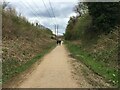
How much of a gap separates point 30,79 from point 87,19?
2679cm

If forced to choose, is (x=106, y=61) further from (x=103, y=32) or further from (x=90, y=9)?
(x=90, y=9)

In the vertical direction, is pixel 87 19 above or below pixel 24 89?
above

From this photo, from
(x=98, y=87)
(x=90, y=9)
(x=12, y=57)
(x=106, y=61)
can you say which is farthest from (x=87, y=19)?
(x=98, y=87)

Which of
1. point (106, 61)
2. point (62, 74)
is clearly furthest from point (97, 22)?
point (62, 74)

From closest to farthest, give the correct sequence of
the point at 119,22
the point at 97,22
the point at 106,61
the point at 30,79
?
1. the point at 30,79
2. the point at 106,61
3. the point at 119,22
4. the point at 97,22

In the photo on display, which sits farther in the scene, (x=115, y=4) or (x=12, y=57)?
(x=115, y=4)

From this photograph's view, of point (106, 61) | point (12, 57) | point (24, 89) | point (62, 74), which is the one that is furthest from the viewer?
point (106, 61)

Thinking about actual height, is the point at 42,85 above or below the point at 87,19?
below

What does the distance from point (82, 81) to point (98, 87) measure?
3.04ft

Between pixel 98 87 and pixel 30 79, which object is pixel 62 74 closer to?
pixel 30 79

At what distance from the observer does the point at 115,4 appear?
33.3m

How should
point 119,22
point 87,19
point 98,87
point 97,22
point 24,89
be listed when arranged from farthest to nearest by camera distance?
point 87,19 < point 97,22 < point 119,22 < point 98,87 < point 24,89

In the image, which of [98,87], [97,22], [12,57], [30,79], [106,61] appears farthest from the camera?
[97,22]

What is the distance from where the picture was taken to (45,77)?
15.2 meters
